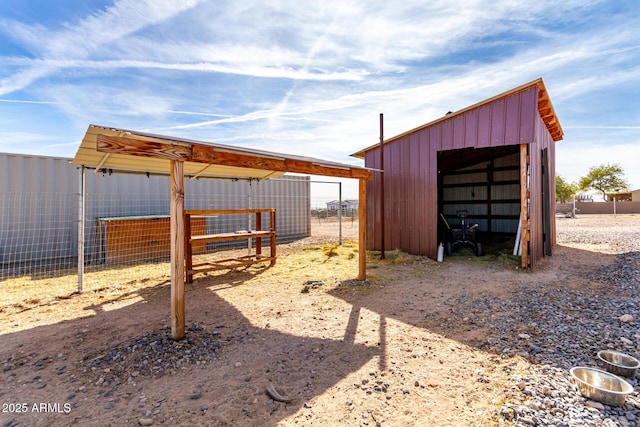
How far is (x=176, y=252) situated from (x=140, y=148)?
1040 millimetres

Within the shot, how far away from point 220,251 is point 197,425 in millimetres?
7535

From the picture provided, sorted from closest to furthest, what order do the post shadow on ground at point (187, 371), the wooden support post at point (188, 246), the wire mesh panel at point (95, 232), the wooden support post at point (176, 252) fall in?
the post shadow on ground at point (187, 371), the wooden support post at point (176, 252), the wooden support post at point (188, 246), the wire mesh panel at point (95, 232)

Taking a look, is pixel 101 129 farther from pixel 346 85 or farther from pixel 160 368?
pixel 346 85

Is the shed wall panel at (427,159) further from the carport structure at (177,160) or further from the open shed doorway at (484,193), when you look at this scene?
the carport structure at (177,160)

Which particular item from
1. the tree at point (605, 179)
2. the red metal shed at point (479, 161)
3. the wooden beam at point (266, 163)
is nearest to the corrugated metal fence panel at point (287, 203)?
the red metal shed at point (479, 161)

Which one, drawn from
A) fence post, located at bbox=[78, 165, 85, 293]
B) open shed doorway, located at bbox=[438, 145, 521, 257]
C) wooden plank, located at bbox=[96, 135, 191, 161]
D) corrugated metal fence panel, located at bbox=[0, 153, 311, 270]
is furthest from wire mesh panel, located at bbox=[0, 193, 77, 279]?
open shed doorway, located at bbox=[438, 145, 521, 257]

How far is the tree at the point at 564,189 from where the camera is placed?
3890cm

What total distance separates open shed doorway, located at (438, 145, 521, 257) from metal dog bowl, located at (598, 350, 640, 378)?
6.39m

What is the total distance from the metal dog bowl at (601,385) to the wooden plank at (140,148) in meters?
3.75

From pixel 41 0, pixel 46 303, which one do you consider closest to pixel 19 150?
pixel 41 0

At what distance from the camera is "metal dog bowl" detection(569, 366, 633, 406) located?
1.88 m

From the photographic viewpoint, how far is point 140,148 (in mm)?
2699

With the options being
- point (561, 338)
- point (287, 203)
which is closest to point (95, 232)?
point (287, 203)

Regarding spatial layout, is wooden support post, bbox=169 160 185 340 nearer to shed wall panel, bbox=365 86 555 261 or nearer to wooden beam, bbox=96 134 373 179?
wooden beam, bbox=96 134 373 179
